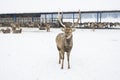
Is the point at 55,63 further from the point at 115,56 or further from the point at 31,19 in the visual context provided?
the point at 31,19

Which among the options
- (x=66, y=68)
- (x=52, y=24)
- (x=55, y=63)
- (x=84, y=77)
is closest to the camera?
(x=84, y=77)

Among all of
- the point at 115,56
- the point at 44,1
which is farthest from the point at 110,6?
the point at 115,56

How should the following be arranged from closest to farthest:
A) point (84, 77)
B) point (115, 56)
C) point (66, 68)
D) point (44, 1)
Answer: point (84, 77), point (66, 68), point (115, 56), point (44, 1)

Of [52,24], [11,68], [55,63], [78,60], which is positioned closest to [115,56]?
[78,60]

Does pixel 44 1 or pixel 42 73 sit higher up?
pixel 44 1

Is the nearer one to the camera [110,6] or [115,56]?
[115,56]

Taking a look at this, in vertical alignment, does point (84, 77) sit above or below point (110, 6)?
below

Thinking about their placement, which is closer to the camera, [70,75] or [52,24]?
[70,75]

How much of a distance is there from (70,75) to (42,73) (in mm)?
934

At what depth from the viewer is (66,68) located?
890 centimetres

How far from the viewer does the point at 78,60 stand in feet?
34.0

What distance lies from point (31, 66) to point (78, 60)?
6.93 ft

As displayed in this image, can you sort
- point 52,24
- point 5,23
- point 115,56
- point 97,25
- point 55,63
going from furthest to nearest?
point 5,23
point 52,24
point 97,25
point 115,56
point 55,63

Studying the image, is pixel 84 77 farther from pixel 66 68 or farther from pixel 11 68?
pixel 11 68
